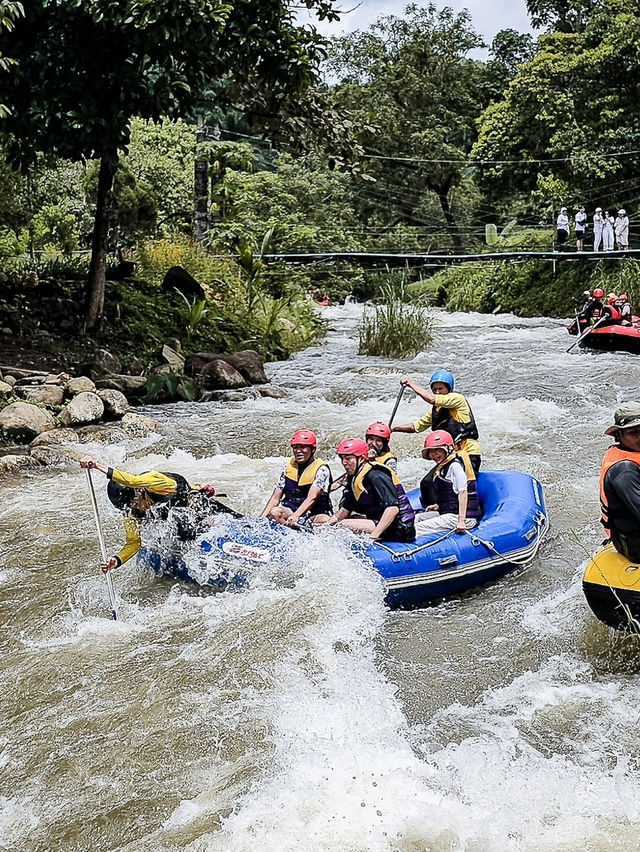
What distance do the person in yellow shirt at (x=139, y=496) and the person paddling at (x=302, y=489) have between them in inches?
27.2

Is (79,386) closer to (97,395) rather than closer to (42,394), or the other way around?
(97,395)

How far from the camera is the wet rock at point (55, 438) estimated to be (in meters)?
9.18

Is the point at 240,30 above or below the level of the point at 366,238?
above

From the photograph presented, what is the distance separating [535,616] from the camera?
5379mm

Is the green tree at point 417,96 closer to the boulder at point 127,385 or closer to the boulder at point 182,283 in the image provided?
the boulder at point 182,283

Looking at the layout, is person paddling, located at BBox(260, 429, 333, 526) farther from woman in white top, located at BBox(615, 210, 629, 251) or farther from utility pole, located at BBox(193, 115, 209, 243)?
woman in white top, located at BBox(615, 210, 629, 251)

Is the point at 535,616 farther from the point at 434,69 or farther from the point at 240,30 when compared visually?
the point at 434,69

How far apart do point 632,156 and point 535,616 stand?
751 inches

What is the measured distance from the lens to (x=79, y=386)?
10664 mm

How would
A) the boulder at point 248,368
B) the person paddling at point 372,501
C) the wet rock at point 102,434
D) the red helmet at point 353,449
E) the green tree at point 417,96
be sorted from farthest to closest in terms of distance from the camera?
the green tree at point 417,96
the boulder at point 248,368
the wet rock at point 102,434
the red helmet at point 353,449
the person paddling at point 372,501

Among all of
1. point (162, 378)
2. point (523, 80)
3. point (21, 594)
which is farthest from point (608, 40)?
point (21, 594)

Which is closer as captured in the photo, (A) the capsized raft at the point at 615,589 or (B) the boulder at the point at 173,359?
(A) the capsized raft at the point at 615,589

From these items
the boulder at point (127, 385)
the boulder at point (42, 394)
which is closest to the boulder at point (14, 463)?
the boulder at point (42, 394)

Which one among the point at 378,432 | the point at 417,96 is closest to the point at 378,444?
the point at 378,432
